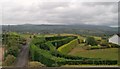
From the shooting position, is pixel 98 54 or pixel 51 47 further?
pixel 98 54

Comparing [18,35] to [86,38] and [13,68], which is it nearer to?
[86,38]

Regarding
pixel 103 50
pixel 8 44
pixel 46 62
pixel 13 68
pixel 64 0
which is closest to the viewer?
pixel 13 68

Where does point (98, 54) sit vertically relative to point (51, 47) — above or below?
below

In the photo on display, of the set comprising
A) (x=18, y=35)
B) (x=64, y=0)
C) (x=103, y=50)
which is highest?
(x=64, y=0)

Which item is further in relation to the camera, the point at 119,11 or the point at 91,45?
the point at 91,45

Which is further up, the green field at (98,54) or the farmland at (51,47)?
the farmland at (51,47)

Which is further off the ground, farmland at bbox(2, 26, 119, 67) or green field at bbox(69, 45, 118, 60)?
farmland at bbox(2, 26, 119, 67)

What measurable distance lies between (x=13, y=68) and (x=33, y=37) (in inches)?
434

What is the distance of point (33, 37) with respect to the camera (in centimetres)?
1221

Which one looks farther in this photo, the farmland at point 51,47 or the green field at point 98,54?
the green field at point 98,54

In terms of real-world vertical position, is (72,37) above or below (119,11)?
below

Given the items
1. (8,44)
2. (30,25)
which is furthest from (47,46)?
(30,25)

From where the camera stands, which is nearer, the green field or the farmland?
the farmland

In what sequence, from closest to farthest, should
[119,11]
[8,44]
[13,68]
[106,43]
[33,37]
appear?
1. [13,68]
2. [119,11]
3. [8,44]
4. [106,43]
5. [33,37]
